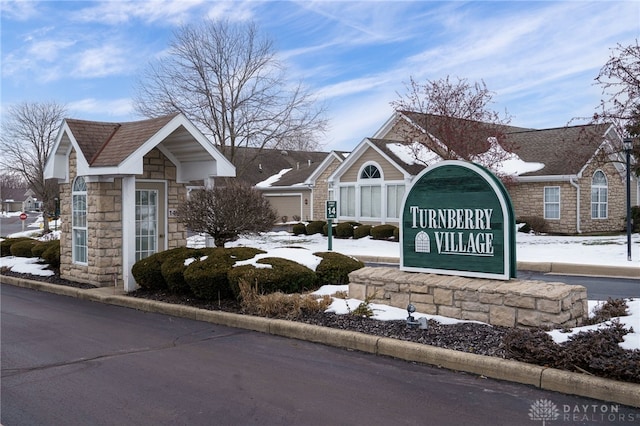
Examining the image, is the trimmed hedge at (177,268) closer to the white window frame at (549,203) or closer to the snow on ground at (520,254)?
the snow on ground at (520,254)

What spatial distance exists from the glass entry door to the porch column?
0.92 meters

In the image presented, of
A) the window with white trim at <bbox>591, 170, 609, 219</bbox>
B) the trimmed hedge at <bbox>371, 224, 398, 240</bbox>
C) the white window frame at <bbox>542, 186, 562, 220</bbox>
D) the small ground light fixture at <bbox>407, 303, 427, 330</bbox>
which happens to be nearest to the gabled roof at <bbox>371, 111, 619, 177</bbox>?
the white window frame at <bbox>542, 186, 562, 220</bbox>

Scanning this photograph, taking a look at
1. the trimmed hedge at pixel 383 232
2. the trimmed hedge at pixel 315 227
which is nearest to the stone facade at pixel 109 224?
the trimmed hedge at pixel 383 232

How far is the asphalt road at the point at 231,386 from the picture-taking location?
4.98m

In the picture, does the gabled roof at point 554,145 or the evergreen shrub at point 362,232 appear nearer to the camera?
the gabled roof at point 554,145

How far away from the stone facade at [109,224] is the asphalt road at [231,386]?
4370mm

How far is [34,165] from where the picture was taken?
36688 mm

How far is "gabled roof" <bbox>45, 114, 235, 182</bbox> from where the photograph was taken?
11.9 meters

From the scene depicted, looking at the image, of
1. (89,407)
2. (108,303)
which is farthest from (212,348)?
(108,303)

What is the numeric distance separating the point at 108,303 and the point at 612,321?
9.00m

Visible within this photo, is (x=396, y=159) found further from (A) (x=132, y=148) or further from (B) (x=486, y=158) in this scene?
(A) (x=132, y=148)

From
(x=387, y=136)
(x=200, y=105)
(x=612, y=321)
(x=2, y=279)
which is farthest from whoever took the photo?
(x=387, y=136)

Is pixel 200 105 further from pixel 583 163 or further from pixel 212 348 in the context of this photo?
pixel 212 348

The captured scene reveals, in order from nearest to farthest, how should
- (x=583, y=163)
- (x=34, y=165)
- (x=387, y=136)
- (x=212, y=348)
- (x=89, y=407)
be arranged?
(x=89, y=407), (x=212, y=348), (x=583, y=163), (x=387, y=136), (x=34, y=165)
